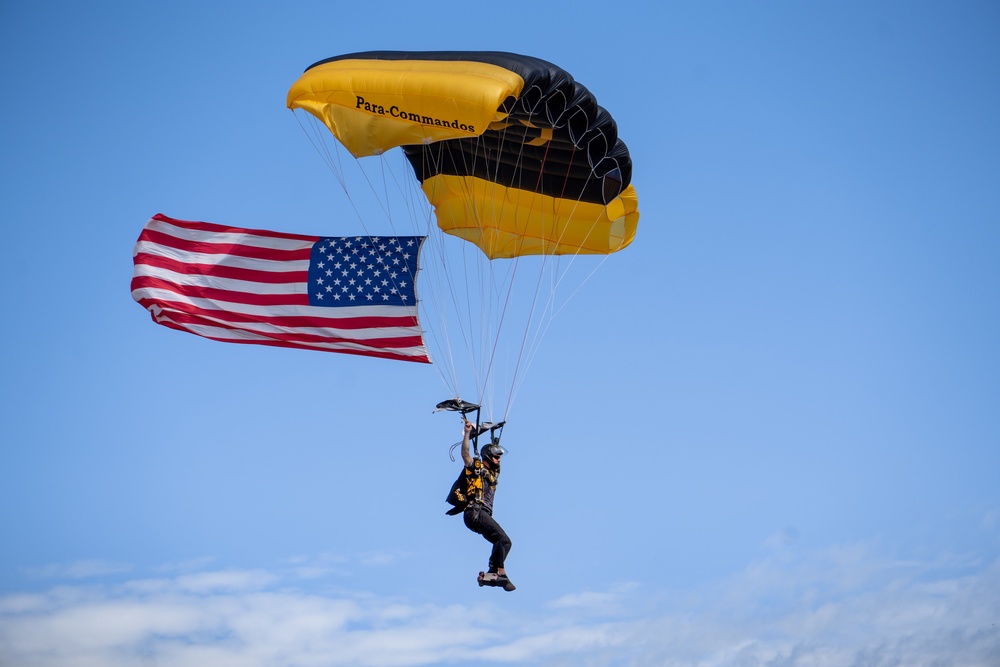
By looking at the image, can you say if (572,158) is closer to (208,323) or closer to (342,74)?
(342,74)

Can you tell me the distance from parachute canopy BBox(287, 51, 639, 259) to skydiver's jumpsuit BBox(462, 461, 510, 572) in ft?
15.8

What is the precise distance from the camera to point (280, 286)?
72.4 feet

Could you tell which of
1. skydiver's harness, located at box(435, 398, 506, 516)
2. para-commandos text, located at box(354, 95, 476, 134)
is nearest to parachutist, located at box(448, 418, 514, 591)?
skydiver's harness, located at box(435, 398, 506, 516)

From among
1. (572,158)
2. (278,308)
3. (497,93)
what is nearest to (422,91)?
(497,93)

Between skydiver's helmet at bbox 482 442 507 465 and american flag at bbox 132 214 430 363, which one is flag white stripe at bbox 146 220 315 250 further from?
skydiver's helmet at bbox 482 442 507 465

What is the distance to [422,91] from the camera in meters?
19.2

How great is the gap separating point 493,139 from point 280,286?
415 cm

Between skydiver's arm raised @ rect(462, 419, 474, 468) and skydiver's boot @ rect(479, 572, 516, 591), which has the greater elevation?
skydiver's arm raised @ rect(462, 419, 474, 468)

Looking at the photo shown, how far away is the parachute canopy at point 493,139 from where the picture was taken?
1909 cm

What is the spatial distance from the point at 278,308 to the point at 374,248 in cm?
181

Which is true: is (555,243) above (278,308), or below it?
above

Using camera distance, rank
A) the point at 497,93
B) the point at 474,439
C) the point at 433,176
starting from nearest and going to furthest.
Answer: the point at 497,93
the point at 474,439
the point at 433,176

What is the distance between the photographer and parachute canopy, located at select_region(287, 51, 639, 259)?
19094 millimetres

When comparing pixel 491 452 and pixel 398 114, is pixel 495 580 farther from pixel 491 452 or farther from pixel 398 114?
pixel 398 114
